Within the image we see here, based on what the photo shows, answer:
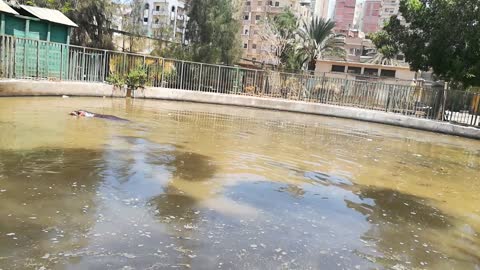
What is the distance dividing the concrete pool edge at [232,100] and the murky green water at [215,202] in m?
5.28

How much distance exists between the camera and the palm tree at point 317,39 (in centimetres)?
3853

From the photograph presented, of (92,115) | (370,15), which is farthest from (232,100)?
(370,15)

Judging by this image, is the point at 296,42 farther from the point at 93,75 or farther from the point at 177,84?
the point at 93,75

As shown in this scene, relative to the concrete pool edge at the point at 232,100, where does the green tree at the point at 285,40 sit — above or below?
above

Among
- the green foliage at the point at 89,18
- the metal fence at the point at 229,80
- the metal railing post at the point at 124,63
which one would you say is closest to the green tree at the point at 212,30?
the green foliage at the point at 89,18

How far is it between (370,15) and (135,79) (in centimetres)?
12098

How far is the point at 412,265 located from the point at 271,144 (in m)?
7.23

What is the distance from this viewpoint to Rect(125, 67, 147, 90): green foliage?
20688 millimetres

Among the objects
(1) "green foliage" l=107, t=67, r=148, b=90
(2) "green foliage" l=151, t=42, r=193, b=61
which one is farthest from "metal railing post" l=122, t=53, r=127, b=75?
(2) "green foliage" l=151, t=42, r=193, b=61

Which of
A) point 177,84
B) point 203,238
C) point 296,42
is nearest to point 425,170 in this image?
point 203,238

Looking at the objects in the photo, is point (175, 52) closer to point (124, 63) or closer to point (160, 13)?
point (124, 63)

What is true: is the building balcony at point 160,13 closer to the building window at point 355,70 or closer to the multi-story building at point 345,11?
the building window at point 355,70

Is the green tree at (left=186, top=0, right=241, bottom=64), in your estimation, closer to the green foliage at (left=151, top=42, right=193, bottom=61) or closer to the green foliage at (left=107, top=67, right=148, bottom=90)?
the green foliage at (left=151, top=42, right=193, bottom=61)

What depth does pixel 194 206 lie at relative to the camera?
18.9 ft
